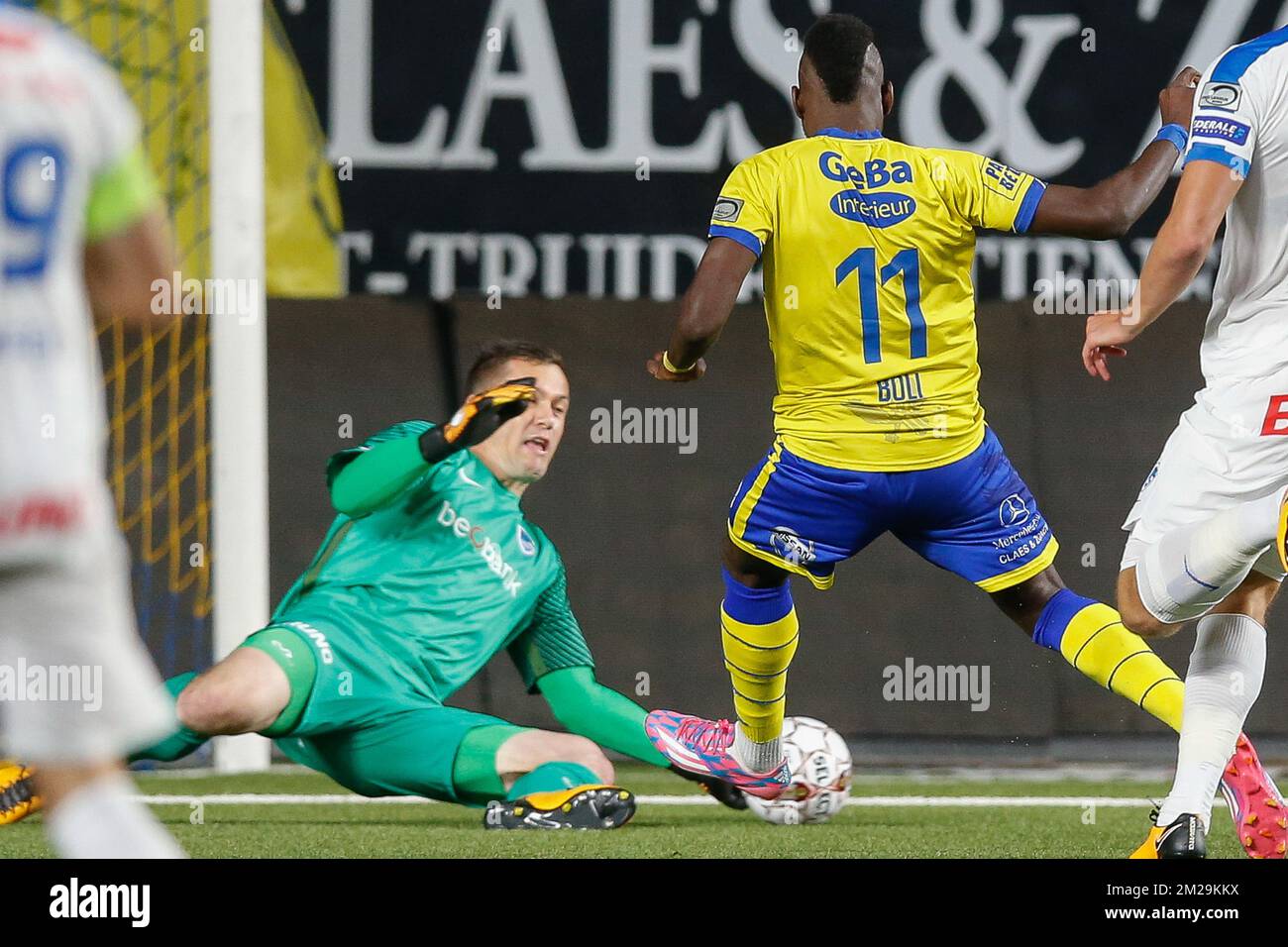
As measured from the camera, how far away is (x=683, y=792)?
19.1ft

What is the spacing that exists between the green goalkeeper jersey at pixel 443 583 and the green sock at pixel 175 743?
0.31 m

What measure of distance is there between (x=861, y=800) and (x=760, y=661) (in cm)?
127

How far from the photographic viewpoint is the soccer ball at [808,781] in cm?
489

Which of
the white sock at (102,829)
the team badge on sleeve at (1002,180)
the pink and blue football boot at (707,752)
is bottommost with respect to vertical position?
the pink and blue football boot at (707,752)

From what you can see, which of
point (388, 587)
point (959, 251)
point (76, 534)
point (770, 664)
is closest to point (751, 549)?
point (770, 664)

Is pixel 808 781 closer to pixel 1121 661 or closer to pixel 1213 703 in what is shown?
pixel 1121 661

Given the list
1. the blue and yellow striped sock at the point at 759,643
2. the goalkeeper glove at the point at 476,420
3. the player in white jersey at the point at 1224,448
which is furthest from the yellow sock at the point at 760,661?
the player in white jersey at the point at 1224,448

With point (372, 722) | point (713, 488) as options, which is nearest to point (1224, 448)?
point (372, 722)

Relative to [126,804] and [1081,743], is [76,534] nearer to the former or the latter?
[126,804]

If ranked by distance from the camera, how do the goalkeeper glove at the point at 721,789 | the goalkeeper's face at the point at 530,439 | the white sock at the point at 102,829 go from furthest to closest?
the goalkeeper's face at the point at 530,439 → the goalkeeper glove at the point at 721,789 → the white sock at the point at 102,829

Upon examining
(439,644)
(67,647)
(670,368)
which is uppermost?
(670,368)

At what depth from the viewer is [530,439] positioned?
17.6 ft

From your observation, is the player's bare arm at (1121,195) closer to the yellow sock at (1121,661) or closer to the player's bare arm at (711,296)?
the player's bare arm at (711,296)

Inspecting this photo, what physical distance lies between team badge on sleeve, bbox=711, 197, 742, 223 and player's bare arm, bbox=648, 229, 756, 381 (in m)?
0.05
